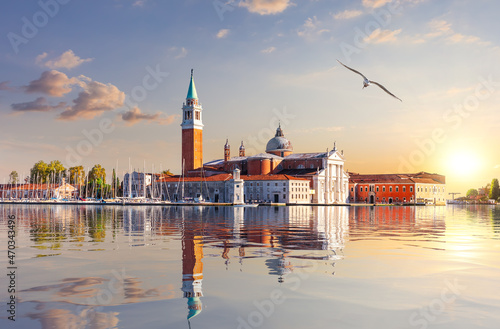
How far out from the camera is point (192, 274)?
41.0 feet

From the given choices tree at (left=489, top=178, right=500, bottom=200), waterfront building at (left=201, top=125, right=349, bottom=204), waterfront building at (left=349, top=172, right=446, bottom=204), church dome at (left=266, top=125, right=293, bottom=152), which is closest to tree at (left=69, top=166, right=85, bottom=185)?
waterfront building at (left=201, top=125, right=349, bottom=204)

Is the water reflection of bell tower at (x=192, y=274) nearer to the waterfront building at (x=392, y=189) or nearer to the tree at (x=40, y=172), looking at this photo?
the waterfront building at (x=392, y=189)

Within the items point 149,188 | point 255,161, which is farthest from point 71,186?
point 255,161

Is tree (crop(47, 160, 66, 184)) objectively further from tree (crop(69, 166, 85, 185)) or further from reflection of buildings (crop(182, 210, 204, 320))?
reflection of buildings (crop(182, 210, 204, 320))

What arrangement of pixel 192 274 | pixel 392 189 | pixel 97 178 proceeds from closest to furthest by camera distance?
pixel 192 274 → pixel 392 189 → pixel 97 178

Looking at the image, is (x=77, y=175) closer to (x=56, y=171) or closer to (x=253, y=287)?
(x=56, y=171)

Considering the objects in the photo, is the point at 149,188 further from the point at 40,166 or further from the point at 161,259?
the point at 161,259

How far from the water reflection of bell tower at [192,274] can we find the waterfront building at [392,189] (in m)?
108

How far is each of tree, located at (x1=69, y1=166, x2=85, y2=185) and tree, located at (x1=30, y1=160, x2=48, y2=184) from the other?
25.4 ft

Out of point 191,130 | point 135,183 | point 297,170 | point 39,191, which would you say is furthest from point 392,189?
point 39,191

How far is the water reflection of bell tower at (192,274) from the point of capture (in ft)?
31.3

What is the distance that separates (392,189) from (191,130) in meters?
52.6

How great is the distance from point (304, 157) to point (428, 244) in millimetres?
97359

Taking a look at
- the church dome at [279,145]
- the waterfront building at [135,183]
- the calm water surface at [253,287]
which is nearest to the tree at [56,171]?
the waterfront building at [135,183]
